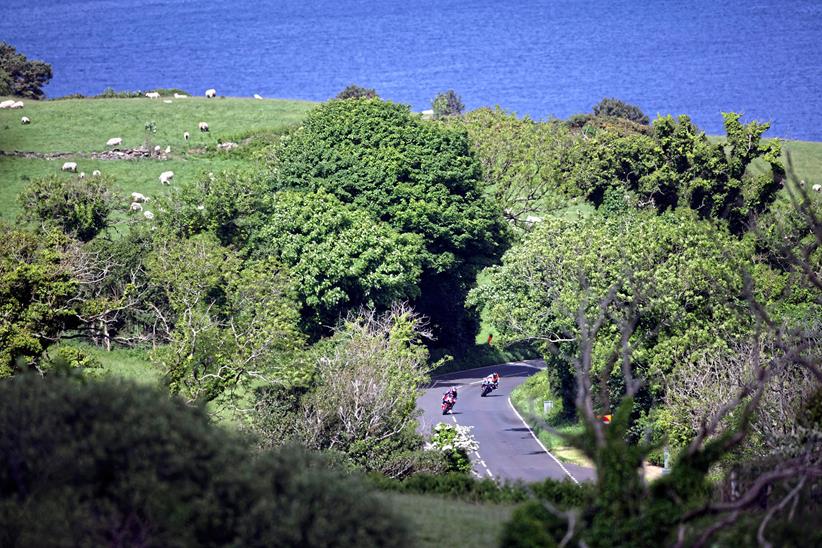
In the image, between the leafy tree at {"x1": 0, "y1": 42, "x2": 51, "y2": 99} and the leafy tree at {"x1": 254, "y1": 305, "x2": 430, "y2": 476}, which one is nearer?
the leafy tree at {"x1": 254, "y1": 305, "x2": 430, "y2": 476}

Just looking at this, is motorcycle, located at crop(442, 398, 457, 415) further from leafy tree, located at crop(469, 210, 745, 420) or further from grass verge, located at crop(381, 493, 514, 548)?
grass verge, located at crop(381, 493, 514, 548)

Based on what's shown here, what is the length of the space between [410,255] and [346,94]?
68393 millimetres

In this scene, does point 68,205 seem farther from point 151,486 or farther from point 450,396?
point 151,486

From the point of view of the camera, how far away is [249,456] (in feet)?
62.0

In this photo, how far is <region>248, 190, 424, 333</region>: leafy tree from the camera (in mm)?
53594

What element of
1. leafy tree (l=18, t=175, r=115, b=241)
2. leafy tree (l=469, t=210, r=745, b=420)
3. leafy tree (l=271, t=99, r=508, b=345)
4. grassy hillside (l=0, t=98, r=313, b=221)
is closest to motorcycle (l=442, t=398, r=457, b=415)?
leafy tree (l=469, t=210, r=745, b=420)

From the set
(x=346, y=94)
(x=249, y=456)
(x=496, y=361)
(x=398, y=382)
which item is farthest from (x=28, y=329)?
(x=346, y=94)

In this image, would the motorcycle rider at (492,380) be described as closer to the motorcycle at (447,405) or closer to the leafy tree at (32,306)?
the motorcycle at (447,405)

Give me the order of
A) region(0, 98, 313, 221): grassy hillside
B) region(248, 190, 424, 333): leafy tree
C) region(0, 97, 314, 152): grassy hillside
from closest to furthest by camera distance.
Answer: region(248, 190, 424, 333): leafy tree
region(0, 98, 313, 221): grassy hillside
region(0, 97, 314, 152): grassy hillside

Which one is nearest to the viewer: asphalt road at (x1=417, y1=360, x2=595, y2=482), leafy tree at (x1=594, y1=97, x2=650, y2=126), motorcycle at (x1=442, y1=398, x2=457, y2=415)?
asphalt road at (x1=417, y1=360, x2=595, y2=482)

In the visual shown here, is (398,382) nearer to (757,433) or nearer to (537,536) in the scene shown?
(757,433)

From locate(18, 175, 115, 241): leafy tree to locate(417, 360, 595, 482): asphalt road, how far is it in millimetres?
19606

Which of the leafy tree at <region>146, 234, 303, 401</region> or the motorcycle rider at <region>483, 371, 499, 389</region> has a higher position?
the leafy tree at <region>146, 234, 303, 401</region>

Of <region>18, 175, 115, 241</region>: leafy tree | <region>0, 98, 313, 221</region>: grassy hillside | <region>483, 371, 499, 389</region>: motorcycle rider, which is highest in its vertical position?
<region>0, 98, 313, 221</region>: grassy hillside
